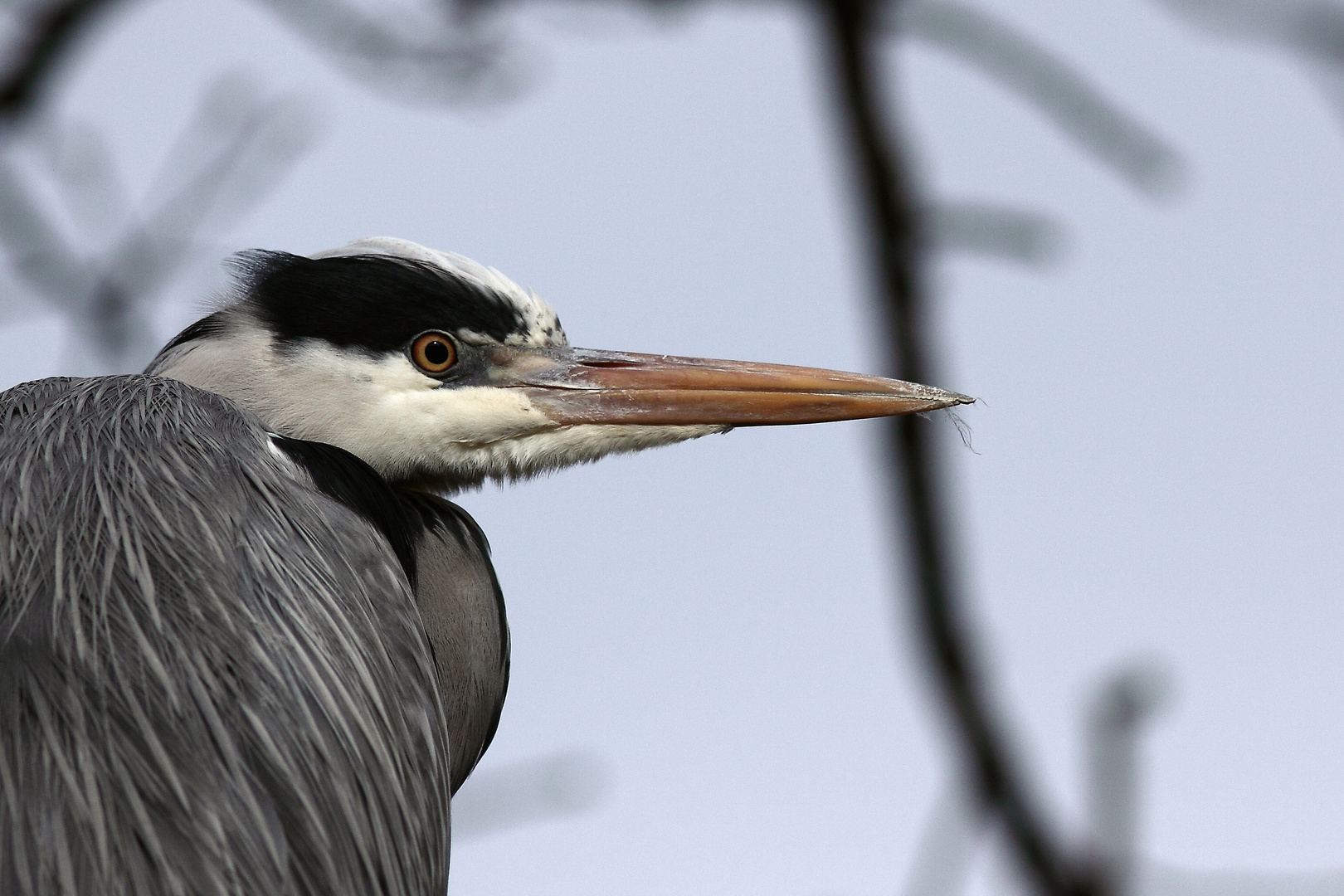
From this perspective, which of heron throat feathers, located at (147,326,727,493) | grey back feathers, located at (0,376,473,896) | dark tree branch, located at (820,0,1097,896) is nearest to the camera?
dark tree branch, located at (820,0,1097,896)

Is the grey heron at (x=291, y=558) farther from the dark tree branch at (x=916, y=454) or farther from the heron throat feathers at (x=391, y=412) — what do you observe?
the dark tree branch at (x=916, y=454)

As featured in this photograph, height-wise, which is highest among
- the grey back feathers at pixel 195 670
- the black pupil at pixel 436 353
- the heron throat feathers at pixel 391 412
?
the black pupil at pixel 436 353

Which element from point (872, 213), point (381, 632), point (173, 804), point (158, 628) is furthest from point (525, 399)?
point (872, 213)

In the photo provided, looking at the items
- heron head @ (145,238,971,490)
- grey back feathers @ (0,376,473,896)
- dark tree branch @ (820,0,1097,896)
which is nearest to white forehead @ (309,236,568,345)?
heron head @ (145,238,971,490)

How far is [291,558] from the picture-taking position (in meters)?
2.13

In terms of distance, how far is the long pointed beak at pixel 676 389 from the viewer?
107 inches

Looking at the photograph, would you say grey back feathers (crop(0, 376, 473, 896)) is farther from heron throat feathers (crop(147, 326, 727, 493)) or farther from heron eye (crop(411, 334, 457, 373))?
heron eye (crop(411, 334, 457, 373))

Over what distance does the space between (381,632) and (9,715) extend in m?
0.63

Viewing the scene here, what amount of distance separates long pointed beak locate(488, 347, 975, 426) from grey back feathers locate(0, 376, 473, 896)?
1.80 feet

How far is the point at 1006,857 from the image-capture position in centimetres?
138

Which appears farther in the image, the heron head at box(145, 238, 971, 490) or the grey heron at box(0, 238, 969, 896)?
the heron head at box(145, 238, 971, 490)

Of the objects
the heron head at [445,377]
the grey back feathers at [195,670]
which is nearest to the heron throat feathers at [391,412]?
the heron head at [445,377]

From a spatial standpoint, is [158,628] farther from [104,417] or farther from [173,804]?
[104,417]

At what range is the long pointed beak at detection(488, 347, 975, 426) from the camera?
8.93 ft
